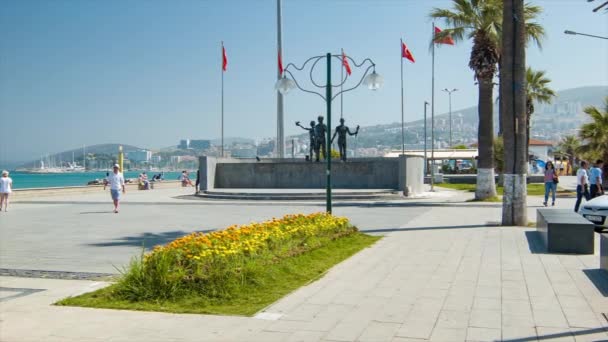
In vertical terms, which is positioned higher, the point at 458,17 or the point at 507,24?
the point at 458,17

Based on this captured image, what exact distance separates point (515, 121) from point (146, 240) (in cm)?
929

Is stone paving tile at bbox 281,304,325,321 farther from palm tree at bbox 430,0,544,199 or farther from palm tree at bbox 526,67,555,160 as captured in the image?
palm tree at bbox 526,67,555,160

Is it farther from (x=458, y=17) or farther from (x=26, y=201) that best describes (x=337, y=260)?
(x=26, y=201)

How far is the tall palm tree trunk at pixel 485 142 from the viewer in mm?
23859

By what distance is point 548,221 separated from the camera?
10.5 m

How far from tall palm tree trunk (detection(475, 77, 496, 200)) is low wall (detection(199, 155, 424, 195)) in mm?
3684

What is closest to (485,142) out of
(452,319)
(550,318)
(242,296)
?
(550,318)

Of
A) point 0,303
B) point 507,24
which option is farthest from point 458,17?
point 0,303

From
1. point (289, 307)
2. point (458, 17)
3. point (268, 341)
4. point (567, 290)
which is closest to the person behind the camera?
point (268, 341)

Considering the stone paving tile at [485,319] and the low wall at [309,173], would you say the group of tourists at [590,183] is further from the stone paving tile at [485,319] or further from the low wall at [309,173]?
the stone paving tile at [485,319]

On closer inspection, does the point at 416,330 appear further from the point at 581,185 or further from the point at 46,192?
the point at 46,192

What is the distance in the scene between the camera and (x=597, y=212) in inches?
556

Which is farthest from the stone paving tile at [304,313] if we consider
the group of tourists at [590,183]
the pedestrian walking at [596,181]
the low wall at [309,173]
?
the low wall at [309,173]

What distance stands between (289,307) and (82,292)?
269 centimetres
